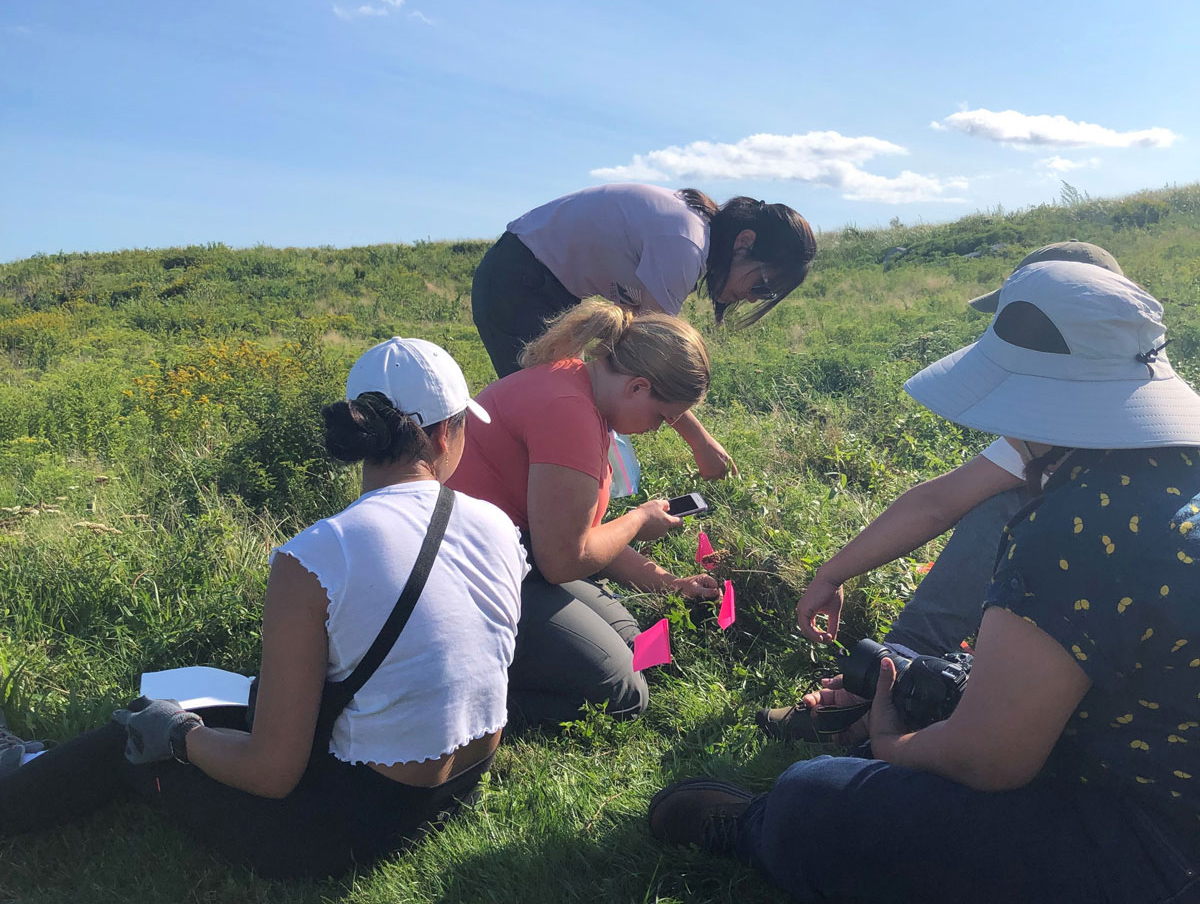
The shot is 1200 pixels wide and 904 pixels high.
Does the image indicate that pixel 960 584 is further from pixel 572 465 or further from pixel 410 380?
pixel 410 380

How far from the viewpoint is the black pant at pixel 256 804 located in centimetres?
200

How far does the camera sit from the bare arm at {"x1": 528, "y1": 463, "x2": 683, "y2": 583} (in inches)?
100

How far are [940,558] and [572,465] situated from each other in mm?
1149

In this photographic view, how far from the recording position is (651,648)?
2.79m

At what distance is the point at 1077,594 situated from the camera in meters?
1.43

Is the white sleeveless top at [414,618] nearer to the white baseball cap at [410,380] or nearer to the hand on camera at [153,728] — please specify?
the white baseball cap at [410,380]

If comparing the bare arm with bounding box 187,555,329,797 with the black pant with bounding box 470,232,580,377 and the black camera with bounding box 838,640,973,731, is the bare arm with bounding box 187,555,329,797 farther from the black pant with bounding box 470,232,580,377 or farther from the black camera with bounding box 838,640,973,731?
the black pant with bounding box 470,232,580,377

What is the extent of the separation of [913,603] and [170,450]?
4696mm

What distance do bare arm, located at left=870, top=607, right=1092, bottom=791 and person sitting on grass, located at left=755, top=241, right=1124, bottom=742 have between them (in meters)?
0.77

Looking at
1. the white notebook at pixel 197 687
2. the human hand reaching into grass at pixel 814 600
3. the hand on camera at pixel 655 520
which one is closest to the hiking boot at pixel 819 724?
the human hand reaching into grass at pixel 814 600

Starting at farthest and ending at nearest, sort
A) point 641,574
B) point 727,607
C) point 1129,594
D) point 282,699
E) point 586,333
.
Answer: point 641,574, point 727,607, point 586,333, point 282,699, point 1129,594

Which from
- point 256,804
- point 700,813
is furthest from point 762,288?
point 256,804

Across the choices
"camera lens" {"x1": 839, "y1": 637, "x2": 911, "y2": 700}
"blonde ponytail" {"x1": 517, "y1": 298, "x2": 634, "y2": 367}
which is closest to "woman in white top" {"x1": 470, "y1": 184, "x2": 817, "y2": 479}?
"blonde ponytail" {"x1": 517, "y1": 298, "x2": 634, "y2": 367}

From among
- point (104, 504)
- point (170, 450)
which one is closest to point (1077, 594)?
point (104, 504)
